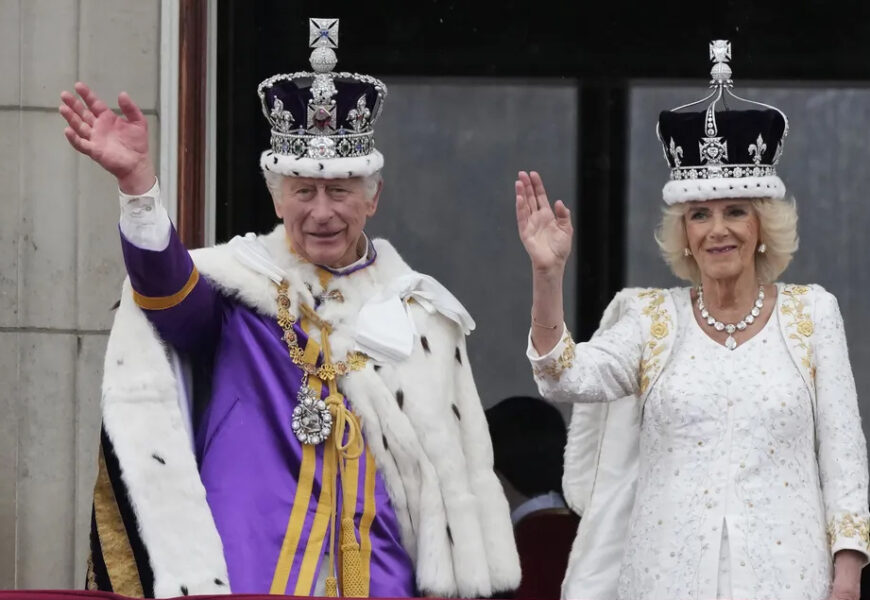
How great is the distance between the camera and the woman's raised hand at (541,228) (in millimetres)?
4363

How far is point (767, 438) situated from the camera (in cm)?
450

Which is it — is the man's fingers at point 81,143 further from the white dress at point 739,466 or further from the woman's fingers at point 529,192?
the white dress at point 739,466

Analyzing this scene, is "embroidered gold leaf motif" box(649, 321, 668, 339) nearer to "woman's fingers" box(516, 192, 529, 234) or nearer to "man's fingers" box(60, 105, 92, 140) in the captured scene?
"woman's fingers" box(516, 192, 529, 234)

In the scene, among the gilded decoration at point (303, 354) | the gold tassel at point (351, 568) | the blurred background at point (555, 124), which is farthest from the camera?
A: the blurred background at point (555, 124)

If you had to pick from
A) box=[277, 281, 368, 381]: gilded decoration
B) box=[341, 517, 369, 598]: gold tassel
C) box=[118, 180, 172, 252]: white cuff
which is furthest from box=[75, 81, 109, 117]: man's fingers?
box=[341, 517, 369, 598]: gold tassel

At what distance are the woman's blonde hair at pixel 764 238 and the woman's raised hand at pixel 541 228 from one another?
412 millimetres

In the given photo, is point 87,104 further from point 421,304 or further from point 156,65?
point 156,65

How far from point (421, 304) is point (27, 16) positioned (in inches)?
69.0

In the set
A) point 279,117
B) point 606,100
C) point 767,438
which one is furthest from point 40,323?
point 767,438

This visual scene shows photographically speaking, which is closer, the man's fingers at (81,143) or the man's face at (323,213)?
the man's fingers at (81,143)

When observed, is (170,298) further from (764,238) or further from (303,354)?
(764,238)

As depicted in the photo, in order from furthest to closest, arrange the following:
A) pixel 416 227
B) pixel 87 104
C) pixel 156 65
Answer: pixel 416 227 → pixel 156 65 → pixel 87 104

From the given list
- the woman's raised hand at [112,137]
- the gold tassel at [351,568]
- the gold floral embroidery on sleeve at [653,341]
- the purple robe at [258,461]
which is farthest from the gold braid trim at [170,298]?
the gold floral embroidery on sleeve at [653,341]

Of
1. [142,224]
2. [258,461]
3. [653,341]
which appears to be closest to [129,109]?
[142,224]
